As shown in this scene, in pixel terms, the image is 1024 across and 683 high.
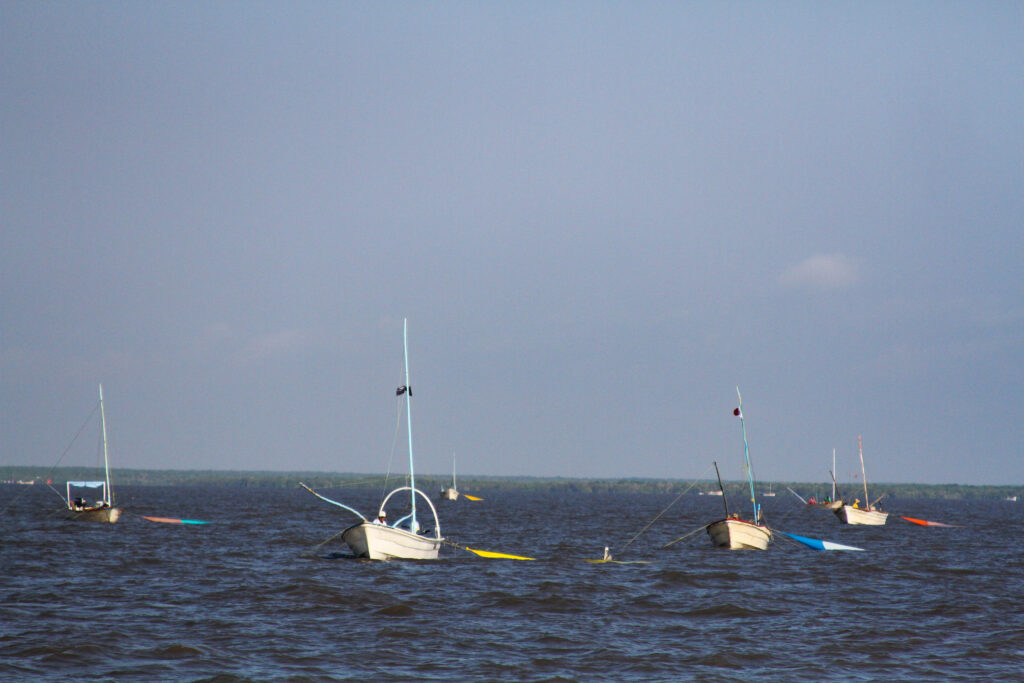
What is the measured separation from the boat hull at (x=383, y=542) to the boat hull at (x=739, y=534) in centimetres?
1775

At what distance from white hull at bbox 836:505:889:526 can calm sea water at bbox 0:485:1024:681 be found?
4142 centimetres

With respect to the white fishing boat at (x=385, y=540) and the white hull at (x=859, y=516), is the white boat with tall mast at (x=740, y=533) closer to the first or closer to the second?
the white fishing boat at (x=385, y=540)

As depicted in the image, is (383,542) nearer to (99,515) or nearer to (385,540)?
(385,540)

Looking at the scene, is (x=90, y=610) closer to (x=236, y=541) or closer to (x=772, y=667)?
(x=772, y=667)

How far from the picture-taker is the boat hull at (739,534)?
55.6 meters

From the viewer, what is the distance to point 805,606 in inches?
1401

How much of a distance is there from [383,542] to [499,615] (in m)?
14.3

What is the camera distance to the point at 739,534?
56.2 m

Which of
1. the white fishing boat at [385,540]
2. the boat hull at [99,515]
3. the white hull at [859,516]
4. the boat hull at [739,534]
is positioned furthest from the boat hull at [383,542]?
the white hull at [859,516]

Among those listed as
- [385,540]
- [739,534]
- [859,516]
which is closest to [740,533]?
[739,534]

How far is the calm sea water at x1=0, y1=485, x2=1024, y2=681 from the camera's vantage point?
24.1m

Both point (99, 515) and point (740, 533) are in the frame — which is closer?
point (740, 533)

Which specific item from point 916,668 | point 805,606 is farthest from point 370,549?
point 916,668

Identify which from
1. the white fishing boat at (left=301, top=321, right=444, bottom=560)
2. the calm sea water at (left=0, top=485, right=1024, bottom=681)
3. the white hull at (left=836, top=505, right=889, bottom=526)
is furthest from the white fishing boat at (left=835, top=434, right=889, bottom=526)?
the white fishing boat at (left=301, top=321, right=444, bottom=560)
